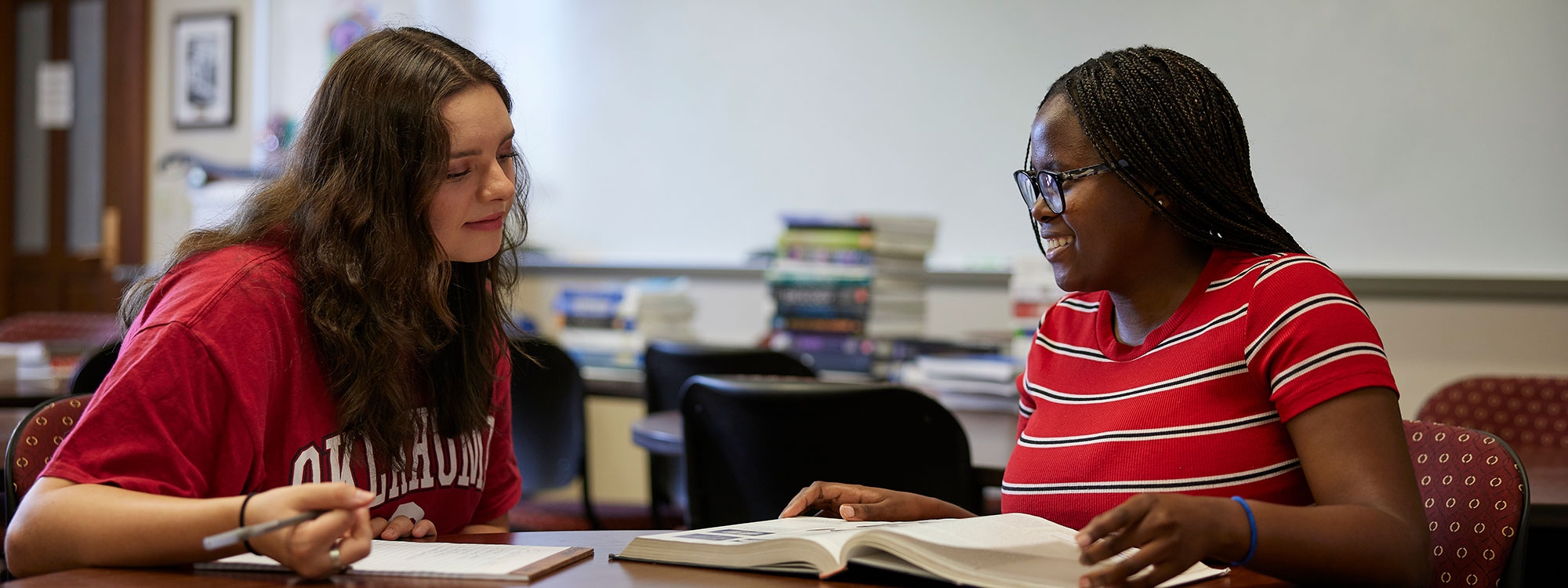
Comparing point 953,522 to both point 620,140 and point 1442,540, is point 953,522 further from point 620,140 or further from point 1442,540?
point 620,140

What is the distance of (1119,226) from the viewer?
1287 millimetres

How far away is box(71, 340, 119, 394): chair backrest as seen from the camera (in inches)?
69.9

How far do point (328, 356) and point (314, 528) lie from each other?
0.32m

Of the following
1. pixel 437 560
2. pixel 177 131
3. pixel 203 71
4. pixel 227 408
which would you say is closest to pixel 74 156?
pixel 177 131

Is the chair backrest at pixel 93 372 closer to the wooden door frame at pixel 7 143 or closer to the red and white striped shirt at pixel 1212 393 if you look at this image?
the red and white striped shirt at pixel 1212 393

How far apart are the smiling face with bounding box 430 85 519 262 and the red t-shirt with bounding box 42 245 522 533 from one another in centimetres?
17

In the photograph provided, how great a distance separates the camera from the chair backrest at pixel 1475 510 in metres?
1.23

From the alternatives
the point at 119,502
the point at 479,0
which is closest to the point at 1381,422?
the point at 119,502

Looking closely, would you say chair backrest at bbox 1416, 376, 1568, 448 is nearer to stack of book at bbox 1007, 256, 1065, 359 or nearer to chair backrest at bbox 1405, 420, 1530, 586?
stack of book at bbox 1007, 256, 1065, 359

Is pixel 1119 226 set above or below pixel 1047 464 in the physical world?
above

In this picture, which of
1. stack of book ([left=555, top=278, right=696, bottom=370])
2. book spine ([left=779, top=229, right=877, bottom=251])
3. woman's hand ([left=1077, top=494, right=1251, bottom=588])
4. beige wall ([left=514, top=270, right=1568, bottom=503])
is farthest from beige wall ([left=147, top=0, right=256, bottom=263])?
woman's hand ([left=1077, top=494, right=1251, bottom=588])

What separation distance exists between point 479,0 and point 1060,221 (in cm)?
375

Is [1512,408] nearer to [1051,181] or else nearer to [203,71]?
[1051,181]

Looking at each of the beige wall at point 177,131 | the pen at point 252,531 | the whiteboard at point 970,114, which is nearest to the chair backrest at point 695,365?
the whiteboard at point 970,114
